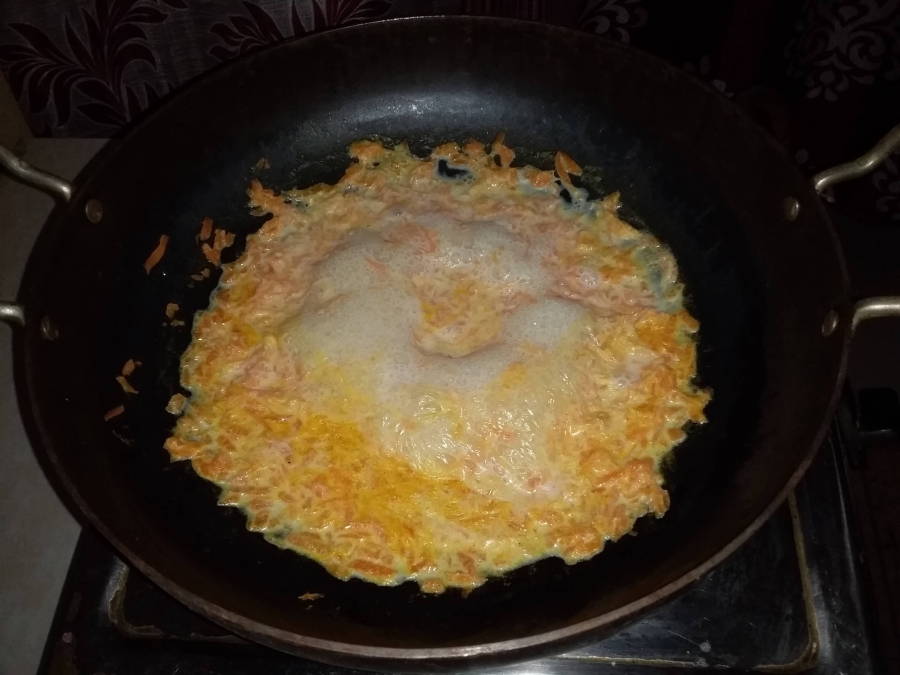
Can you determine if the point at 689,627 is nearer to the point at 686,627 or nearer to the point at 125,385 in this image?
the point at 686,627

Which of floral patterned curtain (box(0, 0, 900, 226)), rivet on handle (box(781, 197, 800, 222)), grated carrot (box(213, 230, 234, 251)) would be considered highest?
floral patterned curtain (box(0, 0, 900, 226))

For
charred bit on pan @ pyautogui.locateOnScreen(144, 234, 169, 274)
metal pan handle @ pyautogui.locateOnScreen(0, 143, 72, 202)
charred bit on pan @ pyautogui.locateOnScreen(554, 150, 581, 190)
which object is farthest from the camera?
charred bit on pan @ pyautogui.locateOnScreen(554, 150, 581, 190)

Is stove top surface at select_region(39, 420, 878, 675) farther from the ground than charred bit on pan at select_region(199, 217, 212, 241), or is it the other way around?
charred bit on pan at select_region(199, 217, 212, 241)

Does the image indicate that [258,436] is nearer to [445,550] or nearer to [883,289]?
[445,550]

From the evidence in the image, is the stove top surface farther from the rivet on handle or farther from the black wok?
the rivet on handle

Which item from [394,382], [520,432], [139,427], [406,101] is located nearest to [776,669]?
[520,432]

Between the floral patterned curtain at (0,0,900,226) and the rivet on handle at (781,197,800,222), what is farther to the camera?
the floral patterned curtain at (0,0,900,226)

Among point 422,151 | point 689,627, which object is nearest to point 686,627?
point 689,627

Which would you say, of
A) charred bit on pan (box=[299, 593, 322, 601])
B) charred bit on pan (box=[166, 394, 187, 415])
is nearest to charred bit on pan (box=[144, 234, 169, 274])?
charred bit on pan (box=[166, 394, 187, 415])
